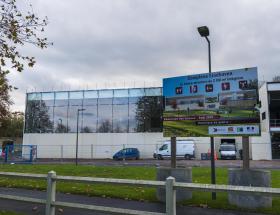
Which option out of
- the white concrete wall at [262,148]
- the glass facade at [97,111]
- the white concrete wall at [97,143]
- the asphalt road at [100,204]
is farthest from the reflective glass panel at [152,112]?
the asphalt road at [100,204]

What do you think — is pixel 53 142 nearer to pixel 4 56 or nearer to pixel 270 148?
pixel 270 148

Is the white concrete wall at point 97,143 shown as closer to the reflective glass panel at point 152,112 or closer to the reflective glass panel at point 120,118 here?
the reflective glass panel at point 120,118

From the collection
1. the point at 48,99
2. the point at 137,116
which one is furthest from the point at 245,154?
the point at 48,99

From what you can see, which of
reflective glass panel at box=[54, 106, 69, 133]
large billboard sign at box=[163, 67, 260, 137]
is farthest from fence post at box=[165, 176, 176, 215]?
reflective glass panel at box=[54, 106, 69, 133]

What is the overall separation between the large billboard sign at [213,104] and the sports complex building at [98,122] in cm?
3569

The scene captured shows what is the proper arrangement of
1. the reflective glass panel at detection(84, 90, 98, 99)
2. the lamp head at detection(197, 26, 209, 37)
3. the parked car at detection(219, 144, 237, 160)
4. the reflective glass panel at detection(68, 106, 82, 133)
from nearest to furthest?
the lamp head at detection(197, 26, 209, 37) → the parked car at detection(219, 144, 237, 160) → the reflective glass panel at detection(68, 106, 82, 133) → the reflective glass panel at detection(84, 90, 98, 99)

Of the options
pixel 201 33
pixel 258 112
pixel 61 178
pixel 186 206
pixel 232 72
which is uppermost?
pixel 201 33

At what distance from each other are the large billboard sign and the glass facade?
39675 mm

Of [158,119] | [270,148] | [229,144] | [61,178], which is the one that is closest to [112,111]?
[158,119]

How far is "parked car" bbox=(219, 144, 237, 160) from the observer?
1693 inches

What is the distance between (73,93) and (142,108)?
11.1 metres

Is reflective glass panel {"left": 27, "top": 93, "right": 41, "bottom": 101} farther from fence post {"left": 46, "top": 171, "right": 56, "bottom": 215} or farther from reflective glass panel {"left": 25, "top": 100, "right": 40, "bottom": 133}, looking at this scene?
fence post {"left": 46, "top": 171, "right": 56, "bottom": 215}

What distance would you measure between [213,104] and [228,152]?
3416cm

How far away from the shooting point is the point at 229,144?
4497 centimetres
